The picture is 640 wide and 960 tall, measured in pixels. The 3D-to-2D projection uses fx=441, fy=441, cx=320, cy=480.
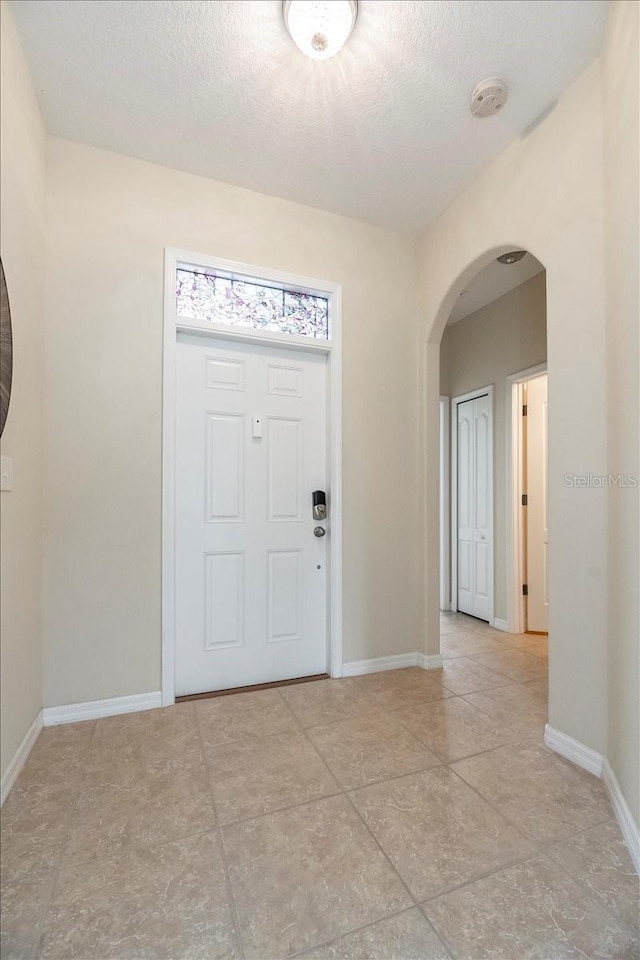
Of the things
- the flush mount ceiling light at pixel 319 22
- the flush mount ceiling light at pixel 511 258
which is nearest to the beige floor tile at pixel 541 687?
the flush mount ceiling light at pixel 511 258

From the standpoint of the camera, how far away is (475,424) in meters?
4.17

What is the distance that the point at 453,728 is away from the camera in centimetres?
212

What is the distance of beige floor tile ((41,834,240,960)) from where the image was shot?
1084mm

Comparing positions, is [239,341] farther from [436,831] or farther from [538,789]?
[538,789]

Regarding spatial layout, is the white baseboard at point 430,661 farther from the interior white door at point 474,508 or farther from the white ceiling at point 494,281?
the white ceiling at point 494,281

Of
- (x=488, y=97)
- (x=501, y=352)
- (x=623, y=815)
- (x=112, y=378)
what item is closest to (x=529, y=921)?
(x=623, y=815)

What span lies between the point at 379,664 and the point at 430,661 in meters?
0.34

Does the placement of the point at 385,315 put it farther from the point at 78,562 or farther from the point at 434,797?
the point at 434,797

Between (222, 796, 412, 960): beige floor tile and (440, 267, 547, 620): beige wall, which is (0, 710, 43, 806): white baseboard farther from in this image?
(440, 267, 547, 620): beige wall

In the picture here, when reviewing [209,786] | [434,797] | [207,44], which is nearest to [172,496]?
[209,786]

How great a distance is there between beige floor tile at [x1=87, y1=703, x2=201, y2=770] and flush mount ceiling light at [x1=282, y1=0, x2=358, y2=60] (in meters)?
2.93

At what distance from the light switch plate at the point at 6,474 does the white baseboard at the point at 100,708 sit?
1190 mm

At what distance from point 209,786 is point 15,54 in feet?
9.63

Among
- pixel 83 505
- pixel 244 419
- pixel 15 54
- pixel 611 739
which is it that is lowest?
pixel 611 739
